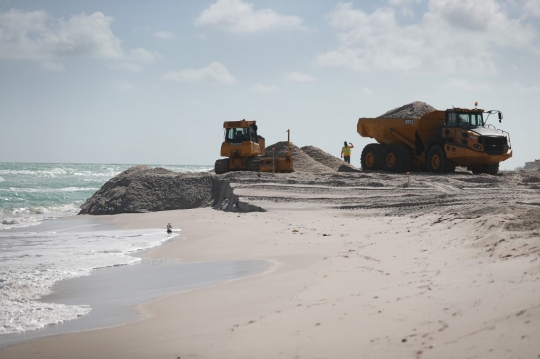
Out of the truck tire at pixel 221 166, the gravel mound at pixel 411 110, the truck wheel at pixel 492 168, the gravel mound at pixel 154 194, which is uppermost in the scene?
the gravel mound at pixel 411 110

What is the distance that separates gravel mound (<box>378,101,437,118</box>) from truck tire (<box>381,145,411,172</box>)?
4.03 meters

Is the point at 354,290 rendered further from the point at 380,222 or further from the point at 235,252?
the point at 380,222

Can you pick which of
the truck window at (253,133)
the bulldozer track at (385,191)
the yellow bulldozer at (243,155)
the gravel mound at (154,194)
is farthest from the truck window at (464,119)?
the gravel mound at (154,194)

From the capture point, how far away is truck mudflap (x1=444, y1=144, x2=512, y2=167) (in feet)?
70.1

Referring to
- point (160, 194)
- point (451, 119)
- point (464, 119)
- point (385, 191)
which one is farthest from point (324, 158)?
point (385, 191)

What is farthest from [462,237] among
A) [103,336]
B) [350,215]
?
[350,215]

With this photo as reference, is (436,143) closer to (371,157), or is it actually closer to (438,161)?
(438,161)

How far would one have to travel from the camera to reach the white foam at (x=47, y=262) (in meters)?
5.88

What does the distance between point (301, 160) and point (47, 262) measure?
18.9 m

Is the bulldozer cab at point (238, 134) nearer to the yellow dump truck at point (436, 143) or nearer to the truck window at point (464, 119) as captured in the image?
the yellow dump truck at point (436, 143)

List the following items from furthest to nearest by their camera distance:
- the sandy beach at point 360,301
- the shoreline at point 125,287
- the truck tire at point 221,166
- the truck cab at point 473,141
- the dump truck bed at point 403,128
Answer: the dump truck bed at point 403,128
the truck tire at point 221,166
the truck cab at point 473,141
the shoreline at point 125,287
the sandy beach at point 360,301

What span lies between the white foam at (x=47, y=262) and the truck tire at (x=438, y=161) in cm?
1179

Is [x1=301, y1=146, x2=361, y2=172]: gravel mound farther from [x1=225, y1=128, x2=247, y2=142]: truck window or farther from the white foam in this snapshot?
the white foam

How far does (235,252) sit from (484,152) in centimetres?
1398
